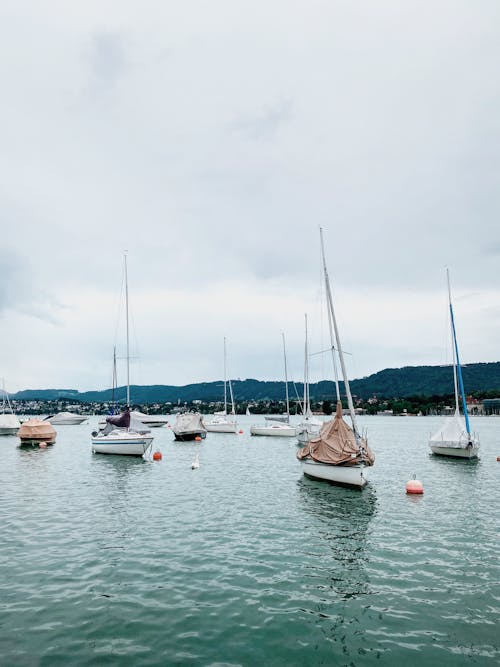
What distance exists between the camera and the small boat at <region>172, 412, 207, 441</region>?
7344cm

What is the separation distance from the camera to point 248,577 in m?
13.7

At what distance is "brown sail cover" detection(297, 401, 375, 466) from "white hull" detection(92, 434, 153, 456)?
1996 centimetres

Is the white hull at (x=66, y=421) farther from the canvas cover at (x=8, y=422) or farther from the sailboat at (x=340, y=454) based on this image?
the sailboat at (x=340, y=454)

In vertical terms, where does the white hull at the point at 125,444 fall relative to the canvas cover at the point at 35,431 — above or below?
below

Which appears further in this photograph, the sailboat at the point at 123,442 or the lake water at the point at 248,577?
the sailboat at the point at 123,442

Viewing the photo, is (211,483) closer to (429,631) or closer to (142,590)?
(142,590)

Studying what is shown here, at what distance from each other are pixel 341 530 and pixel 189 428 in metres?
56.3

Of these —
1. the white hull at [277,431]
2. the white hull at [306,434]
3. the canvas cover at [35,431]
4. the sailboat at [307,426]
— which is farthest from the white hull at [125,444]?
the white hull at [277,431]

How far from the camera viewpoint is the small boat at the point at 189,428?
241 ft

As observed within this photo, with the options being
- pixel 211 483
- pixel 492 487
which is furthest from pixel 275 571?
pixel 492 487

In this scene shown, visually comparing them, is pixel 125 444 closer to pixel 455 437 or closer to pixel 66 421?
pixel 455 437

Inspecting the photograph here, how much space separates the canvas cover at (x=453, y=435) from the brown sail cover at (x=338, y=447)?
22.1m

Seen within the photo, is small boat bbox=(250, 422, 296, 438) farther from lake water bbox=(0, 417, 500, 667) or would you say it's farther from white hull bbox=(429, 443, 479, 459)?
lake water bbox=(0, 417, 500, 667)

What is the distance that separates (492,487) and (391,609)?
22.8 meters
